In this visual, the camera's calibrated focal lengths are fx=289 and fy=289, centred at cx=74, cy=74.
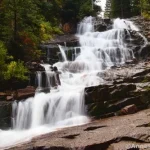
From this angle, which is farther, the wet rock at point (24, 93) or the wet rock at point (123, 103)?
the wet rock at point (24, 93)

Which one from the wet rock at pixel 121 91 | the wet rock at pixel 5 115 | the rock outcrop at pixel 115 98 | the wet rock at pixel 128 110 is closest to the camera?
the wet rock at pixel 128 110

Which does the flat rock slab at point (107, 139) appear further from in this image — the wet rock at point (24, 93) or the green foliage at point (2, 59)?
the green foliage at point (2, 59)

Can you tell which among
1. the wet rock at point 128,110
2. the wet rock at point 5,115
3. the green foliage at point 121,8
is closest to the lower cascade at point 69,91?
the wet rock at point 5,115

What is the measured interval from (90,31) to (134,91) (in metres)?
20.9

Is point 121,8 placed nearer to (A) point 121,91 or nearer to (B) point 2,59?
(B) point 2,59

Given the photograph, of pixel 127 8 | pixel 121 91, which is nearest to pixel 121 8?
pixel 127 8

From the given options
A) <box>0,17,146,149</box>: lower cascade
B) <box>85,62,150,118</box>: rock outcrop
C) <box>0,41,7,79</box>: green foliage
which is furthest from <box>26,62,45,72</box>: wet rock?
<box>85,62,150,118</box>: rock outcrop

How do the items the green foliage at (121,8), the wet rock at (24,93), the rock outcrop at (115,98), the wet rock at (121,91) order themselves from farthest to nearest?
the green foliage at (121,8) → the wet rock at (24,93) → the wet rock at (121,91) → the rock outcrop at (115,98)

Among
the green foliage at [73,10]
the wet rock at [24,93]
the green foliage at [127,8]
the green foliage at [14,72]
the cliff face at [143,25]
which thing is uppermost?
the green foliage at [127,8]

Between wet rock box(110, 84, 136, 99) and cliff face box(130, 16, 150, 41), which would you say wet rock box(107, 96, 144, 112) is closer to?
wet rock box(110, 84, 136, 99)

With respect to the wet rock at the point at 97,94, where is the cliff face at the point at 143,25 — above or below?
above

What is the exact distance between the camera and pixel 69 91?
19281 mm

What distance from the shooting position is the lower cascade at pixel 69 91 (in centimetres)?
1673

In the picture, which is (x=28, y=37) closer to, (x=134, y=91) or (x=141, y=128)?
(x=134, y=91)
